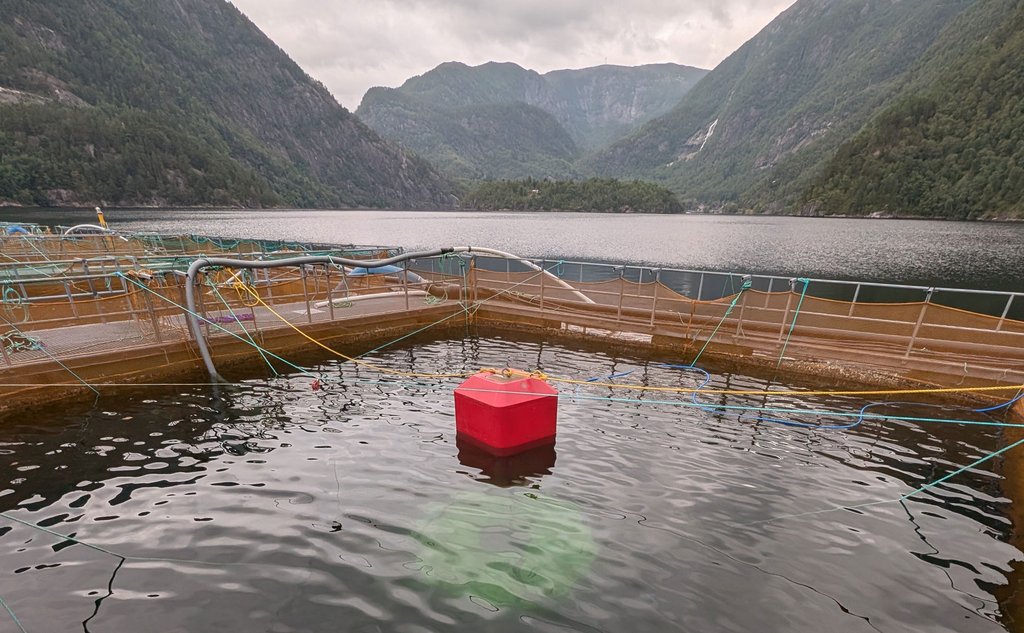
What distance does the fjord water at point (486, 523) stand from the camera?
544 centimetres

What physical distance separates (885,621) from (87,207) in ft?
655

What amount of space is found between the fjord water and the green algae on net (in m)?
0.03

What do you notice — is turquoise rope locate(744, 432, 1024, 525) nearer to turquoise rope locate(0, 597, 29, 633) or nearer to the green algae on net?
the green algae on net

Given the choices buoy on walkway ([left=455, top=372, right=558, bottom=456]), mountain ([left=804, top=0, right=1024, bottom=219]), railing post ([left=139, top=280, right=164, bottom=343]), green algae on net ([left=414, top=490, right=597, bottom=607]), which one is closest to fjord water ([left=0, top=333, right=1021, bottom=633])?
green algae on net ([left=414, top=490, right=597, bottom=607])

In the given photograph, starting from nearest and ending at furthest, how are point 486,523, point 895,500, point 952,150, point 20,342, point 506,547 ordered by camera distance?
point 506,547 < point 486,523 < point 895,500 < point 20,342 < point 952,150

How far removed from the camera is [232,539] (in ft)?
21.4

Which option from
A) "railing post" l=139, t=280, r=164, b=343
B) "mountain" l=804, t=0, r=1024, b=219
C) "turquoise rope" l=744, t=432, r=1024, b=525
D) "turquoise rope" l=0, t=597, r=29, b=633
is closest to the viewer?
"turquoise rope" l=0, t=597, r=29, b=633

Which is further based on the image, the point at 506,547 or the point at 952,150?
the point at 952,150

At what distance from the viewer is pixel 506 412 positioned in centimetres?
852

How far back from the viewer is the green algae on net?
18.7 feet

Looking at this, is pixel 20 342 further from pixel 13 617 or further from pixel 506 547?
pixel 506 547

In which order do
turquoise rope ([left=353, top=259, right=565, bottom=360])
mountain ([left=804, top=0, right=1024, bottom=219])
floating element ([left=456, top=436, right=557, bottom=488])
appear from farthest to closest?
mountain ([left=804, top=0, right=1024, bottom=219]), turquoise rope ([left=353, top=259, right=565, bottom=360]), floating element ([left=456, top=436, right=557, bottom=488])

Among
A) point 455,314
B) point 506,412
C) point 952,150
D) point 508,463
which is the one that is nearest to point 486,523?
point 508,463

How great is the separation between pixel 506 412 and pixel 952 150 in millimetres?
178874
